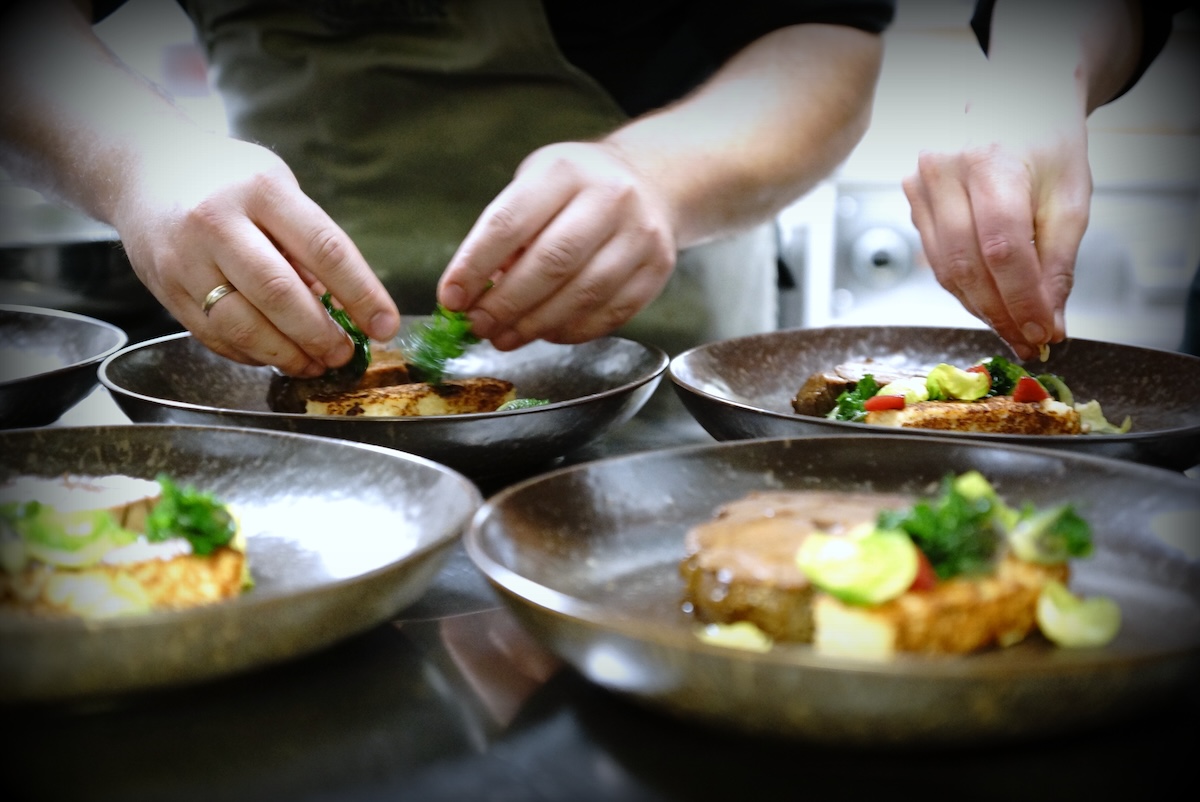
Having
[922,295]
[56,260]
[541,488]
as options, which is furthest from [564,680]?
[922,295]

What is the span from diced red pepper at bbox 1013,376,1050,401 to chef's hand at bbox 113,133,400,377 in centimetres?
109

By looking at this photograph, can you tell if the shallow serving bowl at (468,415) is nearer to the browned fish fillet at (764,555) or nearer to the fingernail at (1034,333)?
the browned fish fillet at (764,555)

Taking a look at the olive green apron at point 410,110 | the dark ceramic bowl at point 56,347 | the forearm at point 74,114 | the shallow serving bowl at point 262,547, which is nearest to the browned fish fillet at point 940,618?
the shallow serving bowl at point 262,547

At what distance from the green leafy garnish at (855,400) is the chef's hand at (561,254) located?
0.42m

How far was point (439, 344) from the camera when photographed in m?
1.97

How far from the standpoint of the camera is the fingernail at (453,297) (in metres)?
1.87

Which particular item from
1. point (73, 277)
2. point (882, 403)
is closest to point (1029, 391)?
point (882, 403)

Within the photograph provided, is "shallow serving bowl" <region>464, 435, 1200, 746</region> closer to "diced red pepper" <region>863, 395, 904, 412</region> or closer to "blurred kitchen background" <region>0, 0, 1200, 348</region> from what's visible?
"diced red pepper" <region>863, 395, 904, 412</region>

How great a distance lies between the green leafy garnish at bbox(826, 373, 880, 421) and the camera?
1.86 metres

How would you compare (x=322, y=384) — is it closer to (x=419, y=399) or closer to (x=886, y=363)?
(x=419, y=399)

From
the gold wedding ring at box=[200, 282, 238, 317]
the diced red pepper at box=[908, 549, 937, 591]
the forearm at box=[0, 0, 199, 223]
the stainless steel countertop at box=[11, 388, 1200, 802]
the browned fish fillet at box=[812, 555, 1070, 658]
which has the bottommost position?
the stainless steel countertop at box=[11, 388, 1200, 802]

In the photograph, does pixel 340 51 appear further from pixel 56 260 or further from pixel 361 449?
pixel 361 449

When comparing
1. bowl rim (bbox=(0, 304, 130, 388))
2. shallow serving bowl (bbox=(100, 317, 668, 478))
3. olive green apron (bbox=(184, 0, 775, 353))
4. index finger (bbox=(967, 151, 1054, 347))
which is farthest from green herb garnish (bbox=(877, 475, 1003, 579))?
olive green apron (bbox=(184, 0, 775, 353))

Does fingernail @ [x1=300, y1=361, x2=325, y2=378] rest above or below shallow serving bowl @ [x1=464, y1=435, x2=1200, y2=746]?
below
